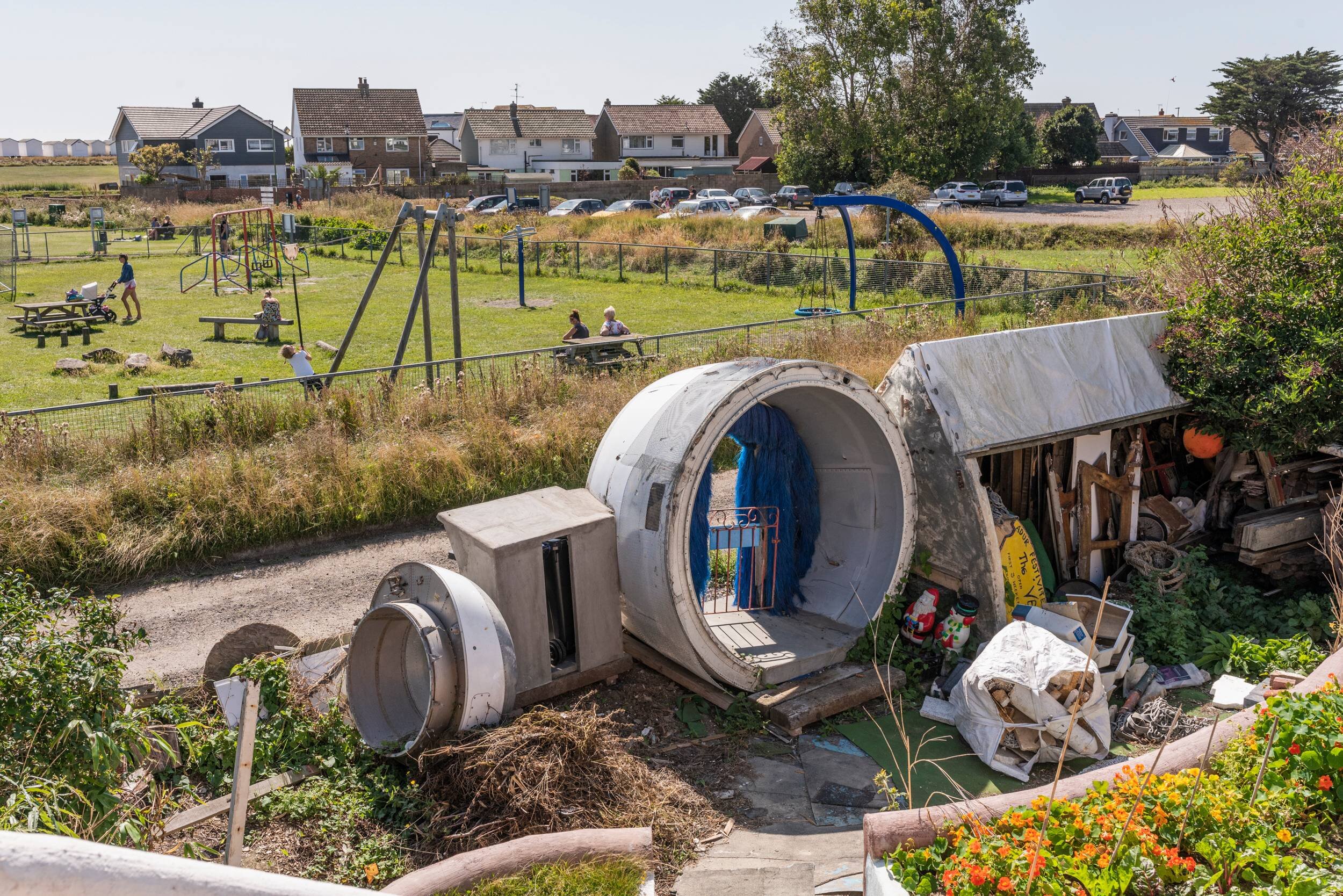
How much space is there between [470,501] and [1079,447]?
6526 millimetres

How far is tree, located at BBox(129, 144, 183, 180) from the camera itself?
222 ft

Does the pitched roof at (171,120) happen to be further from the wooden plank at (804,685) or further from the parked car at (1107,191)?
the wooden plank at (804,685)

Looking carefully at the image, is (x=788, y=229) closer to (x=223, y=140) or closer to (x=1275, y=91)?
(x=1275, y=91)

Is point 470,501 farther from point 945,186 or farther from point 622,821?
point 945,186

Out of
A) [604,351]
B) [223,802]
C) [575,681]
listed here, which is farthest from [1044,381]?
[604,351]

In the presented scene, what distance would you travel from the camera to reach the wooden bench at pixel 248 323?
22.2m

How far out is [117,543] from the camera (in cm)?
1016

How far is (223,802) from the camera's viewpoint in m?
6.41

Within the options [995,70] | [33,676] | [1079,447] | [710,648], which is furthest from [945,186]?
[33,676]

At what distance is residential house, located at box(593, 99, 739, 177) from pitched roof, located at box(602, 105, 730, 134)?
4cm

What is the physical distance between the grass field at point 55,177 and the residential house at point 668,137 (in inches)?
1475

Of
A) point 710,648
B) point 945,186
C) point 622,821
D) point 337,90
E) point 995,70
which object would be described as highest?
point 337,90

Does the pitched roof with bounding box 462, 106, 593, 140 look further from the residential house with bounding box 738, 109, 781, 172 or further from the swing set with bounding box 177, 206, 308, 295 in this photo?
the swing set with bounding box 177, 206, 308, 295

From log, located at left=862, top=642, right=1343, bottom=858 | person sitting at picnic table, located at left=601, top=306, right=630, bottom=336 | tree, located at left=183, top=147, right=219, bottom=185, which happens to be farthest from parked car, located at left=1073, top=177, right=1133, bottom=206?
tree, located at left=183, top=147, right=219, bottom=185
